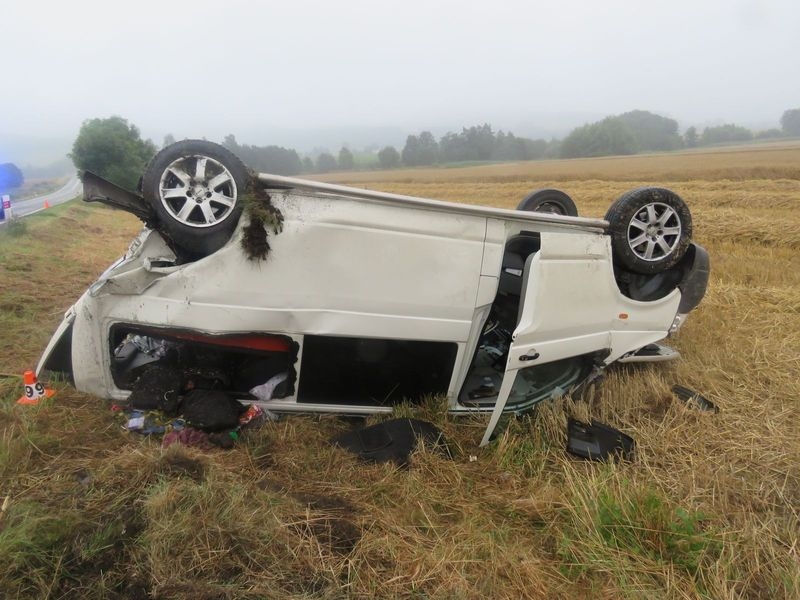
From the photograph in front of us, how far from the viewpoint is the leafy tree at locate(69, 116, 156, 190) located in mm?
37938

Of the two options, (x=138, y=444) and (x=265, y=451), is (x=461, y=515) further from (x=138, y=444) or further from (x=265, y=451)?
(x=138, y=444)

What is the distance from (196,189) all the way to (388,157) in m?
89.1

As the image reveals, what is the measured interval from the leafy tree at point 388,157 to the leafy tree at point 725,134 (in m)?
56.3

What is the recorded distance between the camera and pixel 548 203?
5125 mm

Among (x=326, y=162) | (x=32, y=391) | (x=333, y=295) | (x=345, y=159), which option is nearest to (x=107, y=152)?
(x=32, y=391)

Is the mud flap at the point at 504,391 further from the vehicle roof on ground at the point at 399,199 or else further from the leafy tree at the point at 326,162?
the leafy tree at the point at 326,162

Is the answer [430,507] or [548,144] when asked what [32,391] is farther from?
[548,144]

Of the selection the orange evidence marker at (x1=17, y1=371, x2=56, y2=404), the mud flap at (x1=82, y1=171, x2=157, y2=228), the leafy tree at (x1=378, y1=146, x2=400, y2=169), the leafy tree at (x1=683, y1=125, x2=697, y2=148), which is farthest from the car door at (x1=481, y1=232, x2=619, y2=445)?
the leafy tree at (x1=683, y1=125, x2=697, y2=148)

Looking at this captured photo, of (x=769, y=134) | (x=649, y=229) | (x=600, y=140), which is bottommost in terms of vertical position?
(x=649, y=229)

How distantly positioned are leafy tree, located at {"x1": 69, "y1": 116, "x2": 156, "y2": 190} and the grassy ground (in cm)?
3971

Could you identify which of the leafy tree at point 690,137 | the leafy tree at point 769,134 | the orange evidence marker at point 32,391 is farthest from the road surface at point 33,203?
the leafy tree at point 769,134

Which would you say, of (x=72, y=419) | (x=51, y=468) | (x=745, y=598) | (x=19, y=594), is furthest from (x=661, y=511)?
(x=72, y=419)

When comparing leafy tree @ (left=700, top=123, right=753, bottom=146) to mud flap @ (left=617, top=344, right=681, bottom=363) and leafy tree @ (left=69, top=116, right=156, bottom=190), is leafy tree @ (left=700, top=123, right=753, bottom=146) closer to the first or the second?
leafy tree @ (left=69, top=116, right=156, bottom=190)

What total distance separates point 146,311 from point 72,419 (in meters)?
0.89
